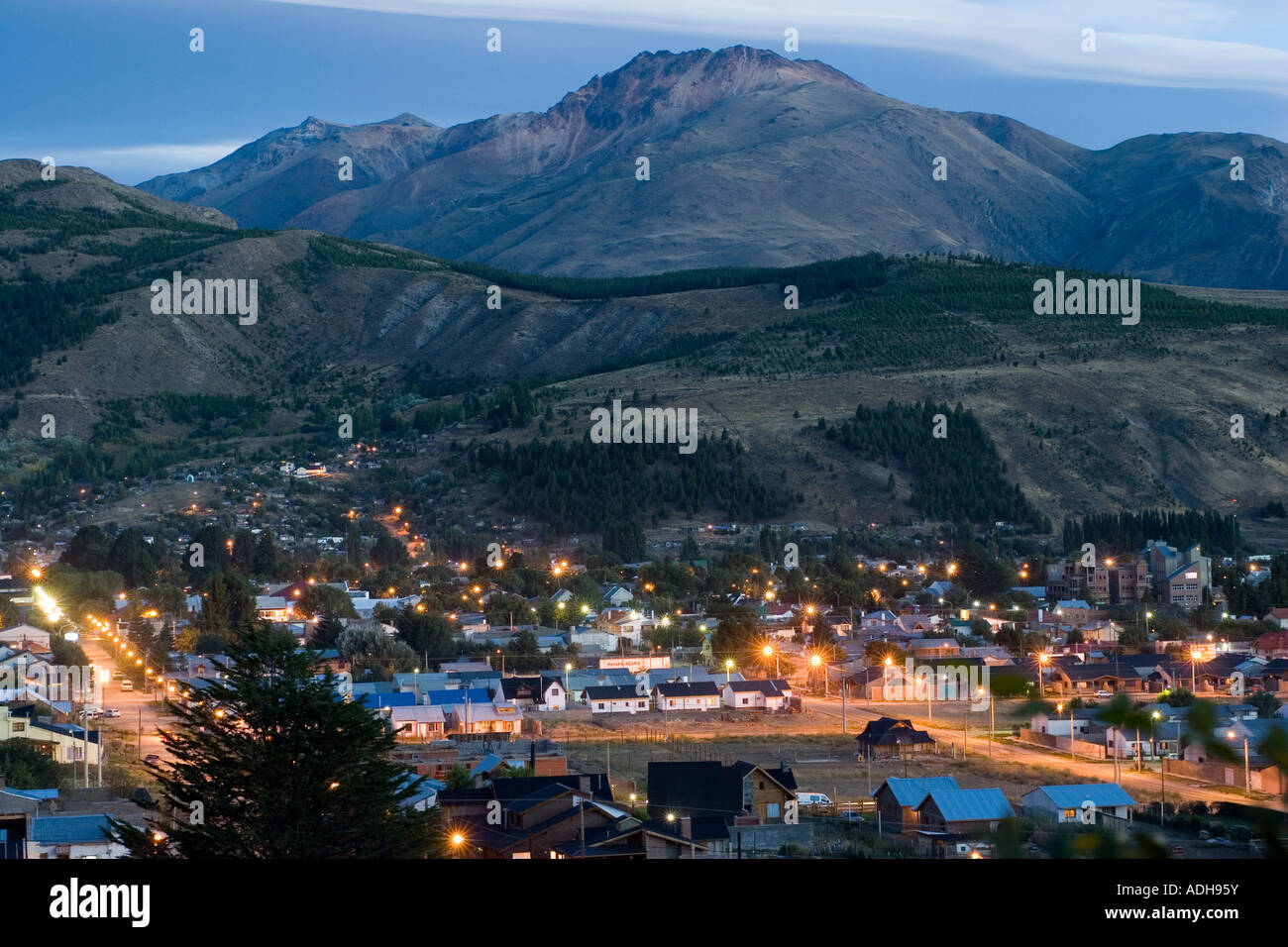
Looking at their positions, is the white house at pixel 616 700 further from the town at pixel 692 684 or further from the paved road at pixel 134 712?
the paved road at pixel 134 712

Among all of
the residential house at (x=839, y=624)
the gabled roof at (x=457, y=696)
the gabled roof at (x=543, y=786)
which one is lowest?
the residential house at (x=839, y=624)

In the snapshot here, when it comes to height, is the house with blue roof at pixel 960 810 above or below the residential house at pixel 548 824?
below

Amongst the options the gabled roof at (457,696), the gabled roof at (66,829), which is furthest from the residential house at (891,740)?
the gabled roof at (66,829)

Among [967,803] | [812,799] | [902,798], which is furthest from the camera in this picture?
[812,799]

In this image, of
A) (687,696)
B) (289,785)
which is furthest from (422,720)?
(289,785)

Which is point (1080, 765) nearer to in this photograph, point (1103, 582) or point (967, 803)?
point (967, 803)

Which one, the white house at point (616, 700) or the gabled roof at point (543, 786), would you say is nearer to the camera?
the gabled roof at point (543, 786)
